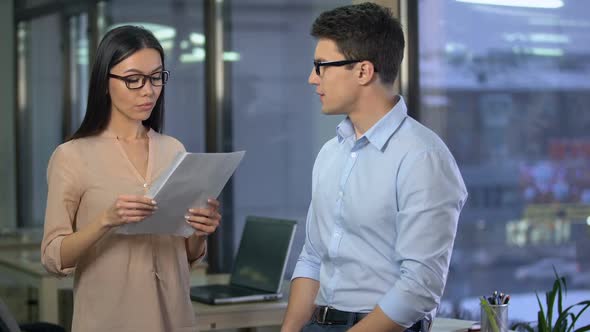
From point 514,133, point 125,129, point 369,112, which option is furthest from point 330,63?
point 514,133

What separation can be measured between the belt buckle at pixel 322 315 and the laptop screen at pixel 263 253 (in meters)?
1.50

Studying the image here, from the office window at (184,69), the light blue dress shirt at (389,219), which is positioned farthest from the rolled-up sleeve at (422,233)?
the office window at (184,69)

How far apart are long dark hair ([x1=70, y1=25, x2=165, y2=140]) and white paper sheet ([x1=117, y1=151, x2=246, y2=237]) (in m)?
0.31

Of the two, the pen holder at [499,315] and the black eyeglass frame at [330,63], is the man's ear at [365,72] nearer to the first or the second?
the black eyeglass frame at [330,63]

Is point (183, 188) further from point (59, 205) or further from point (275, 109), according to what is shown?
point (275, 109)

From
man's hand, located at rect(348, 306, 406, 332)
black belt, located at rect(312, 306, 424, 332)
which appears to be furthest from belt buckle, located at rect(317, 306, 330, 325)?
man's hand, located at rect(348, 306, 406, 332)

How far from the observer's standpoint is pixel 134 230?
7.62 ft

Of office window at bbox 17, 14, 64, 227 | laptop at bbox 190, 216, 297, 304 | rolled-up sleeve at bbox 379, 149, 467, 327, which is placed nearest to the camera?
Answer: rolled-up sleeve at bbox 379, 149, 467, 327

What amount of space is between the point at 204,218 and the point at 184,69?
323 centimetres

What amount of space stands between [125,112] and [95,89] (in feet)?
0.34

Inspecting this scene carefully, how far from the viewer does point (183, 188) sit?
2.31 metres

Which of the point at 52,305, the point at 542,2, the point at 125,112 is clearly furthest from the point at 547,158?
the point at 52,305

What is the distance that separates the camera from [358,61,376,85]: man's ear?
2.04 meters

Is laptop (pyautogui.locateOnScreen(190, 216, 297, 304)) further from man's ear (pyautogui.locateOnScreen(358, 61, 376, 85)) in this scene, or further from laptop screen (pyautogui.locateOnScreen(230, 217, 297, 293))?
man's ear (pyautogui.locateOnScreen(358, 61, 376, 85))
